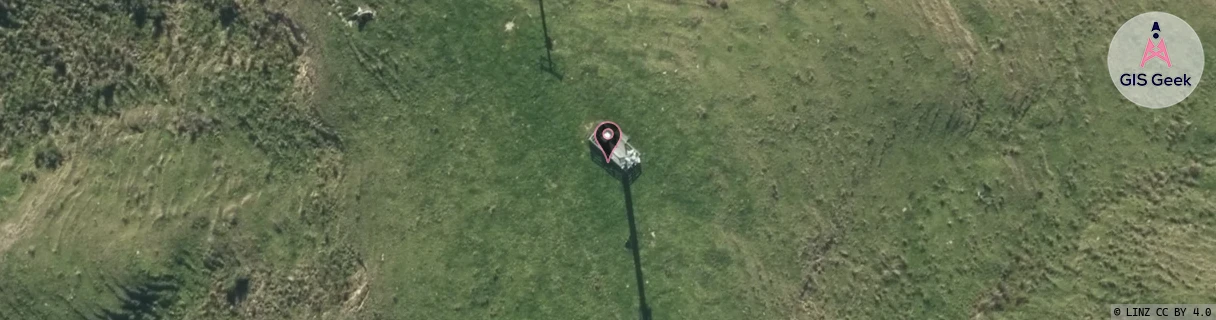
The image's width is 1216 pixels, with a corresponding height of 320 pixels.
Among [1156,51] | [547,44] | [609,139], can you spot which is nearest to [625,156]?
[609,139]

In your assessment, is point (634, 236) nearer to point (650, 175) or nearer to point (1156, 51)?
point (650, 175)

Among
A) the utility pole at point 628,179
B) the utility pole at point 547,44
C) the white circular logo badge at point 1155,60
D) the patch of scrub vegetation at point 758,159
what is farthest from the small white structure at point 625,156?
the white circular logo badge at point 1155,60

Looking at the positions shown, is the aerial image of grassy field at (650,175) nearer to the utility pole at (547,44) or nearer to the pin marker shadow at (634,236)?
the pin marker shadow at (634,236)

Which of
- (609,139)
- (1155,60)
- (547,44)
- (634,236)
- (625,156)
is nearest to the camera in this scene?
(625,156)

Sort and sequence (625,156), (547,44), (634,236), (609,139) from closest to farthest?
(625,156)
(609,139)
(634,236)
(547,44)

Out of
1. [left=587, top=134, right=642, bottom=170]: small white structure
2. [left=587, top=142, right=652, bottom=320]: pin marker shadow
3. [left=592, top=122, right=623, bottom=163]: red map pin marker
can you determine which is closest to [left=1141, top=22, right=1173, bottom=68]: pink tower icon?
[left=587, top=134, right=642, bottom=170]: small white structure

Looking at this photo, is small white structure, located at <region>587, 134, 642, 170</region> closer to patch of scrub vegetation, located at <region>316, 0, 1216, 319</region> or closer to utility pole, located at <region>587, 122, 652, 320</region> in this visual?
utility pole, located at <region>587, 122, 652, 320</region>
